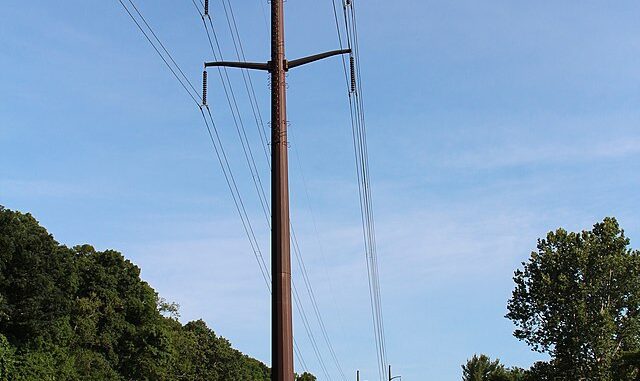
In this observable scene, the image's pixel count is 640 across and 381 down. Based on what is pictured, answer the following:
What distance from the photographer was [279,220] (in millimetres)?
17922

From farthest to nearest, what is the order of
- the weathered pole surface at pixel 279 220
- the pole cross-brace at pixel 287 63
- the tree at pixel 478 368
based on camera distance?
the tree at pixel 478 368, the pole cross-brace at pixel 287 63, the weathered pole surface at pixel 279 220

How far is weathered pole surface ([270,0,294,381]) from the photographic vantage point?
55.3 ft

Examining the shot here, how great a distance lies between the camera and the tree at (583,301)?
263 ft

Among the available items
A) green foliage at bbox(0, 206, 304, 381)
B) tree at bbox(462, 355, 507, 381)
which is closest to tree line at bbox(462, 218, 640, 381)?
green foliage at bbox(0, 206, 304, 381)

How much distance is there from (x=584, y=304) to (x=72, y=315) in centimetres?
4827

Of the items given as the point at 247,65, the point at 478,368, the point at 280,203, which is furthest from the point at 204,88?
the point at 478,368

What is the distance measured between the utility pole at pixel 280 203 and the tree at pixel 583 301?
6568 centimetres

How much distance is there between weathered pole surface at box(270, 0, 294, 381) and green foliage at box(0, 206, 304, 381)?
51411 mm

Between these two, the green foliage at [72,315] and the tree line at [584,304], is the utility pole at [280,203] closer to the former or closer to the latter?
the green foliage at [72,315]

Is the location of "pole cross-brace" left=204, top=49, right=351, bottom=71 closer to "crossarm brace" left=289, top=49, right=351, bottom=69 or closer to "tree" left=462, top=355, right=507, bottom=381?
"crossarm brace" left=289, top=49, right=351, bottom=69

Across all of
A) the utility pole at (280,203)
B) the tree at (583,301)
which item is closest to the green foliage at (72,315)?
the tree at (583,301)

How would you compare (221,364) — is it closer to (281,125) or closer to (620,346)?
(620,346)

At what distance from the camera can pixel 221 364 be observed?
133 metres

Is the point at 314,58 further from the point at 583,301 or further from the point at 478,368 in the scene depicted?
the point at 478,368
